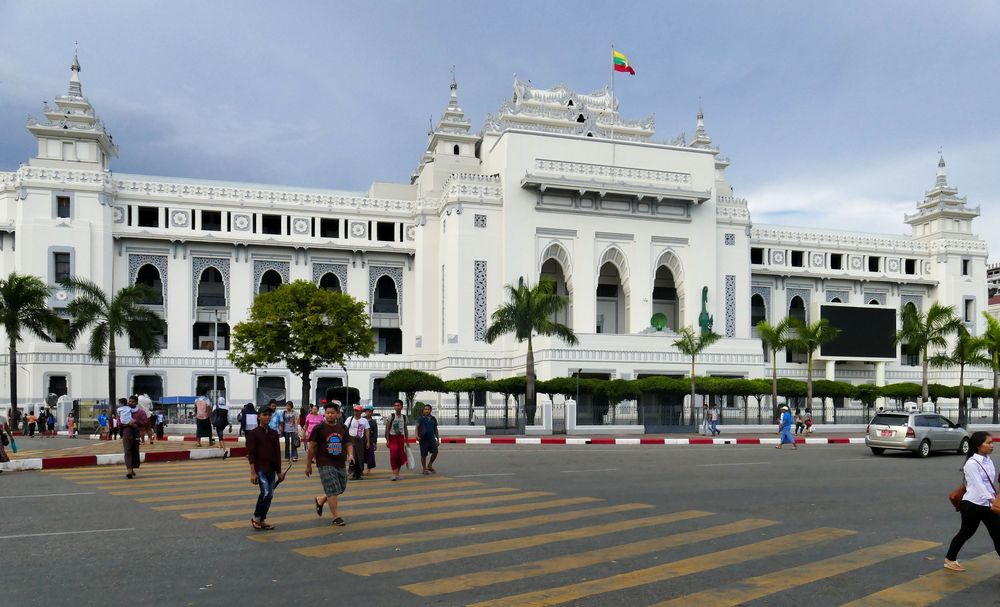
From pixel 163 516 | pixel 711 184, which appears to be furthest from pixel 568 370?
pixel 163 516

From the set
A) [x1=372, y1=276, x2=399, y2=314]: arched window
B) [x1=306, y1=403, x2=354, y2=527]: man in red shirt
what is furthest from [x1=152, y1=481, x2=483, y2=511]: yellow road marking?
[x1=372, y1=276, x2=399, y2=314]: arched window

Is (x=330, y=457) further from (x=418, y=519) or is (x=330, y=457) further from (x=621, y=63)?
(x=621, y=63)

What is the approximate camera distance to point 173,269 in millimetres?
52719

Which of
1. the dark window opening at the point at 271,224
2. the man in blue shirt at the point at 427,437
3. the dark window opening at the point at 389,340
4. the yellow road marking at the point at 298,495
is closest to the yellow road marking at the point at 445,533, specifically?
the yellow road marking at the point at 298,495

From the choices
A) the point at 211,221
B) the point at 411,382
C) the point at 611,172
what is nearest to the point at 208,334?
the point at 211,221

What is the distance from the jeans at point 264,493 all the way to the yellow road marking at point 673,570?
460 cm

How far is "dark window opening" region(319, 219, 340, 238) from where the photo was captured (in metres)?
55.7

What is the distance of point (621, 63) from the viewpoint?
53.4m

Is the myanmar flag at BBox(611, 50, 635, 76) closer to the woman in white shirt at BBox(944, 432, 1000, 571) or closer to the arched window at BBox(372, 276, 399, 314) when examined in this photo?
the arched window at BBox(372, 276, 399, 314)

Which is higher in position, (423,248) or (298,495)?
(423,248)

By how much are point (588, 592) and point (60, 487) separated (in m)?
12.4

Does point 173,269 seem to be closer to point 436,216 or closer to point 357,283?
point 357,283

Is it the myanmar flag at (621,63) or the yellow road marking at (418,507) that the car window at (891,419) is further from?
the myanmar flag at (621,63)

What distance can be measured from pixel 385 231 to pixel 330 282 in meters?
4.72
